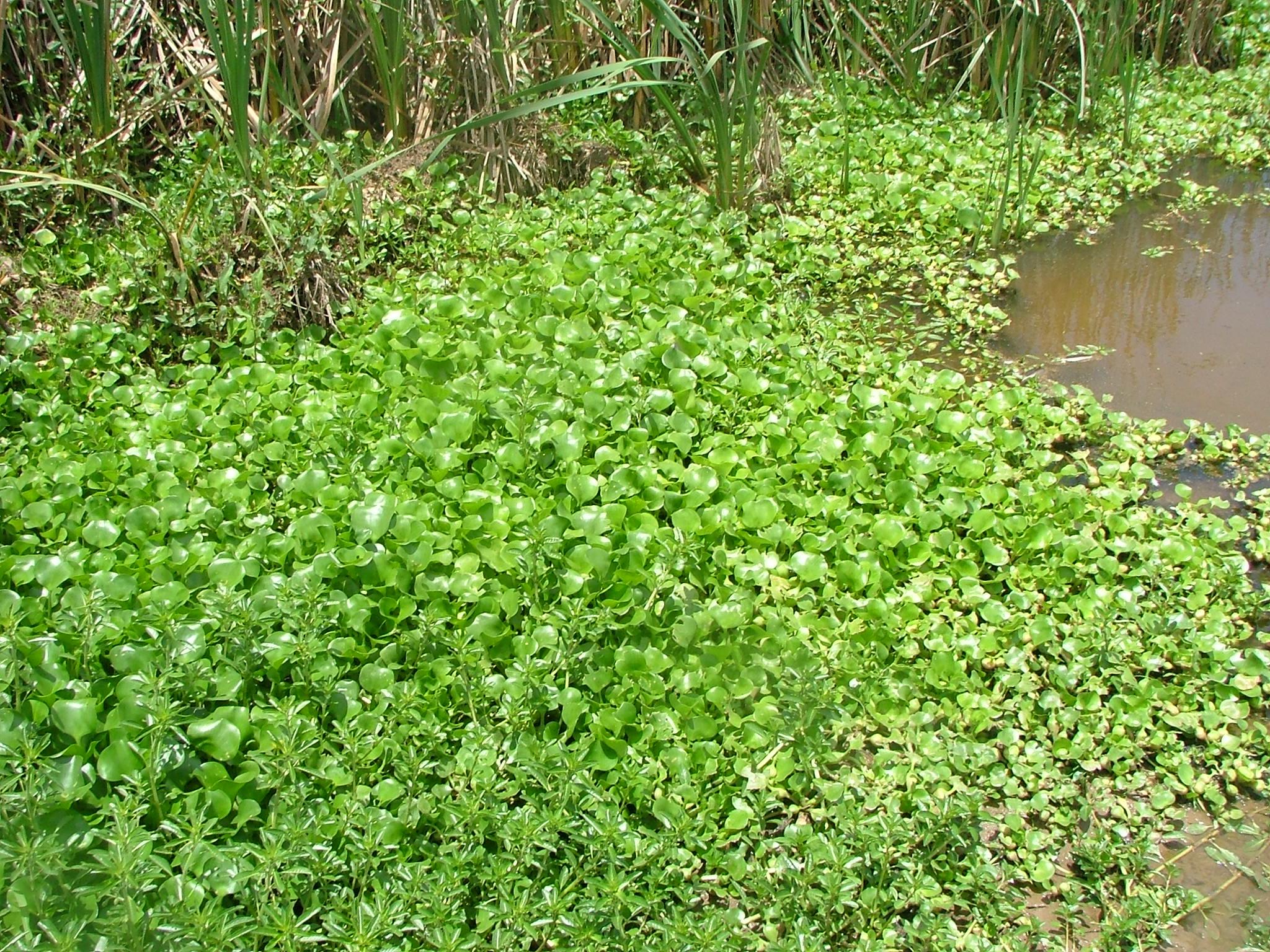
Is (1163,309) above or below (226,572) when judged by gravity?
below

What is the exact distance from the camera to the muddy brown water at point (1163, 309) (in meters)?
3.51

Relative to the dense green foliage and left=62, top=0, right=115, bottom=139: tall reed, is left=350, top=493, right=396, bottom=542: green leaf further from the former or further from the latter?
left=62, top=0, right=115, bottom=139: tall reed

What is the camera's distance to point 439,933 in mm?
1808

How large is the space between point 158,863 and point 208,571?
75 centimetres

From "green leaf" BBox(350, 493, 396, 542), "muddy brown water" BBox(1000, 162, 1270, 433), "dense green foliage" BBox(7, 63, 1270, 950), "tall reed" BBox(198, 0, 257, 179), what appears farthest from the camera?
"muddy brown water" BBox(1000, 162, 1270, 433)

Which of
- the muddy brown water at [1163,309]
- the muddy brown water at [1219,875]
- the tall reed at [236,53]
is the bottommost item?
the muddy brown water at [1219,875]

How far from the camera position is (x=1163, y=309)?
4.00 metres

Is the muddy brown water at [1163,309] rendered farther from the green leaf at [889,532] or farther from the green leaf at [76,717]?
the green leaf at [76,717]

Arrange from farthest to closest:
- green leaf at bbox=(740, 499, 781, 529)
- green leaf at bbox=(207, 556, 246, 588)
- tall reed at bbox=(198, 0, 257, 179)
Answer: tall reed at bbox=(198, 0, 257, 179) → green leaf at bbox=(740, 499, 781, 529) → green leaf at bbox=(207, 556, 246, 588)

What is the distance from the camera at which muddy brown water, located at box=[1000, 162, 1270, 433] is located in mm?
3512

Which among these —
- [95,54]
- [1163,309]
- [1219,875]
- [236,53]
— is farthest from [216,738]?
[1163,309]

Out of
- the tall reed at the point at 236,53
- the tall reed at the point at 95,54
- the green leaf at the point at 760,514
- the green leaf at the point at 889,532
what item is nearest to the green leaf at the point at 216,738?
the green leaf at the point at 760,514

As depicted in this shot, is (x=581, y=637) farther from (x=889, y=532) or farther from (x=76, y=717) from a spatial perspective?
(x=76, y=717)

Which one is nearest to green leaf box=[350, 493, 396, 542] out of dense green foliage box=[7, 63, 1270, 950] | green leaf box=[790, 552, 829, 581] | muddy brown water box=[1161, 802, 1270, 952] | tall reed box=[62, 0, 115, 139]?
dense green foliage box=[7, 63, 1270, 950]
